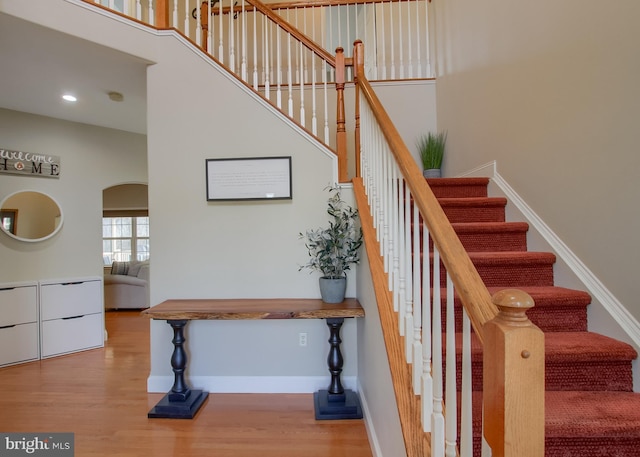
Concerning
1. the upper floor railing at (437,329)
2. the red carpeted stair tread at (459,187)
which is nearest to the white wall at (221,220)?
the upper floor railing at (437,329)

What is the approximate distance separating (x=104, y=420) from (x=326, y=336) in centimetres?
160

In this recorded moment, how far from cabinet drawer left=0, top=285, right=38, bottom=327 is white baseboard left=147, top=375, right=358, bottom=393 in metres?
1.74

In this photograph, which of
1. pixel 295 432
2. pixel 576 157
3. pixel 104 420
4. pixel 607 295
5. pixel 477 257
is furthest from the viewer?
pixel 104 420

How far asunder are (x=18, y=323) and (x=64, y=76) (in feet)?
7.85

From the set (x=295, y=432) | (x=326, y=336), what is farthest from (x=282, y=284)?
(x=295, y=432)

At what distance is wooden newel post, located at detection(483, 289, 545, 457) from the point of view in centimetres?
57

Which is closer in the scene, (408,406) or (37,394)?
(408,406)

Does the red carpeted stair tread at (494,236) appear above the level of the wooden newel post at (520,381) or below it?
above

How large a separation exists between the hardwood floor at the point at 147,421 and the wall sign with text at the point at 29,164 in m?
1.95

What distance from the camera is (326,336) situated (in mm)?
2523

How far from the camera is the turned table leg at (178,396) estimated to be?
2.17 meters

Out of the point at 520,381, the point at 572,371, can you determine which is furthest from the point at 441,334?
the point at 572,371

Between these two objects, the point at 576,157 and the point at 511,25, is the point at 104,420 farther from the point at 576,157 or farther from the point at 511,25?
the point at 511,25

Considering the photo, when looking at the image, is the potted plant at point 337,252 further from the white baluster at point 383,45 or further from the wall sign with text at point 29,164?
the wall sign with text at point 29,164
